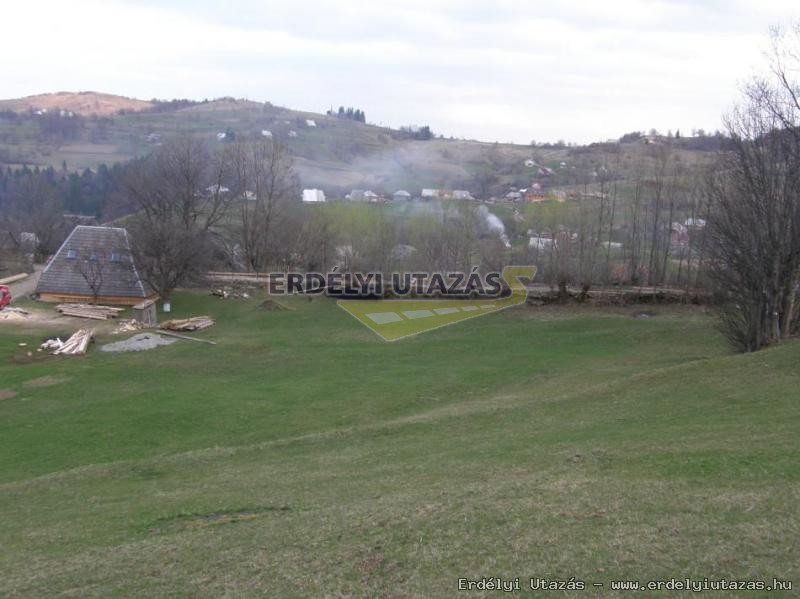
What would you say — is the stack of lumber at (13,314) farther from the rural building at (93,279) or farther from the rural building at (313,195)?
the rural building at (313,195)

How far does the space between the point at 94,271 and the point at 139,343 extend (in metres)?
13.6

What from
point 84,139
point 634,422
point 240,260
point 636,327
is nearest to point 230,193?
point 240,260

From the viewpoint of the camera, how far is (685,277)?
156 feet

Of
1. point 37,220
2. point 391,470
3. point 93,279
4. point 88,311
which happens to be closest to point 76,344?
point 88,311

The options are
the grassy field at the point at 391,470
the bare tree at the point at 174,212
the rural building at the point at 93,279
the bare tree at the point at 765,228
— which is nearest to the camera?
the grassy field at the point at 391,470

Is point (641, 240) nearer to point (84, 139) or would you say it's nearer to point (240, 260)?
point (240, 260)

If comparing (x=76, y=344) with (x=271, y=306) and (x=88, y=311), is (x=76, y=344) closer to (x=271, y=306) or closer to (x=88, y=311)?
(x=88, y=311)

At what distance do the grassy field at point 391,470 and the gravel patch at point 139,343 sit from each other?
1.10m

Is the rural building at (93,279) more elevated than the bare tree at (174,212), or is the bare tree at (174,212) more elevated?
the bare tree at (174,212)

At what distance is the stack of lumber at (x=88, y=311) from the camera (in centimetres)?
3841

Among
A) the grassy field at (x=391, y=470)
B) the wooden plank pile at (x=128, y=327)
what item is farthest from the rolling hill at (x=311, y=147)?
the grassy field at (x=391, y=470)

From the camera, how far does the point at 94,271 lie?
140 feet

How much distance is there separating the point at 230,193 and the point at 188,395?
43.3 metres

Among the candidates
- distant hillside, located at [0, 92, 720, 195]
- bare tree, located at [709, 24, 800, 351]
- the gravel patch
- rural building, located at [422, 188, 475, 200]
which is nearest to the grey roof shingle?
the gravel patch
